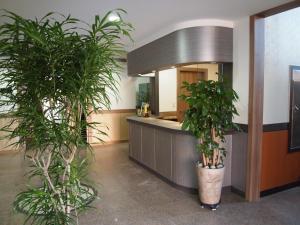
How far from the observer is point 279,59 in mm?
3305

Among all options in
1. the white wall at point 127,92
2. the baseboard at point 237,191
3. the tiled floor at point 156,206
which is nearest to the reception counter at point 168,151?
the tiled floor at point 156,206

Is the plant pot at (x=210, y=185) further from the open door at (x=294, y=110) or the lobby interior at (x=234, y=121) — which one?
the open door at (x=294, y=110)

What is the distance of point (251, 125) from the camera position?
10.2ft

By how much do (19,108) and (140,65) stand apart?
11.4 feet

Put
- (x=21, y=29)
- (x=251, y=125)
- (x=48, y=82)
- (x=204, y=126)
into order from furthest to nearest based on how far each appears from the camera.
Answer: (x=251, y=125) < (x=204, y=126) < (x=48, y=82) < (x=21, y=29)

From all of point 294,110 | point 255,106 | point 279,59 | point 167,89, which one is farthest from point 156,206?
point 167,89

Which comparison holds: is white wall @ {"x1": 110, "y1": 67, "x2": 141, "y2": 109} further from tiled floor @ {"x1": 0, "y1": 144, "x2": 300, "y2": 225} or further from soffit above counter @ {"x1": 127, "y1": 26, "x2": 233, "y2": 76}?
soffit above counter @ {"x1": 127, "y1": 26, "x2": 233, "y2": 76}

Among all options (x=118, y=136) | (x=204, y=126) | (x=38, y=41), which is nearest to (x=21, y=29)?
(x=38, y=41)

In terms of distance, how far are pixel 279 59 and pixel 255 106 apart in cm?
81

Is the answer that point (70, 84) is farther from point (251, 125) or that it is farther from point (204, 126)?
point (251, 125)

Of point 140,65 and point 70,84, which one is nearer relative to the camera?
point 70,84

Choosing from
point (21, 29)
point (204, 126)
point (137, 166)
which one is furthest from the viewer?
point (137, 166)

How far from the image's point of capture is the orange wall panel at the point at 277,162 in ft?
10.8

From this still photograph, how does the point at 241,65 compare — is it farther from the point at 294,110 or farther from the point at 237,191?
the point at 237,191
